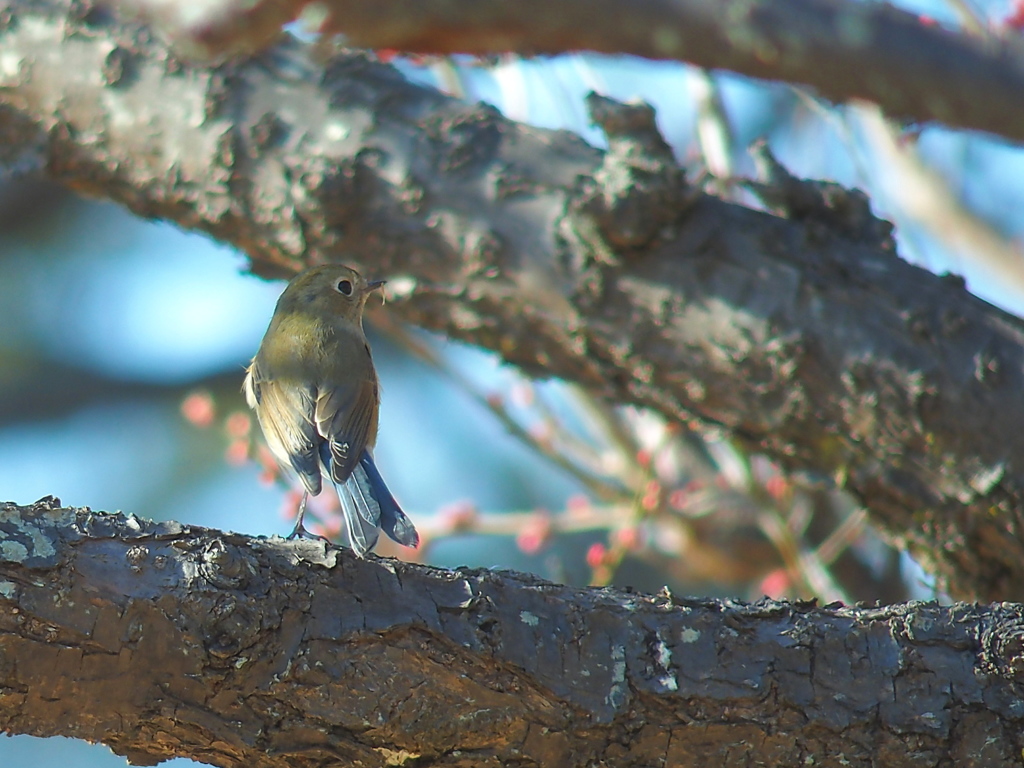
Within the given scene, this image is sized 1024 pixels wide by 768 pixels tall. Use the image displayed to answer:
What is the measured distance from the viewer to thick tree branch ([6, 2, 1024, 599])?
110 inches

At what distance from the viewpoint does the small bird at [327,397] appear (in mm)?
2828

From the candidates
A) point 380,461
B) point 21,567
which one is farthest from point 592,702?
point 380,461

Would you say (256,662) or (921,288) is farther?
(921,288)

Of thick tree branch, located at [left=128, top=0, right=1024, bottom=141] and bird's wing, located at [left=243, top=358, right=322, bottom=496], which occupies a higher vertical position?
bird's wing, located at [left=243, top=358, right=322, bottom=496]

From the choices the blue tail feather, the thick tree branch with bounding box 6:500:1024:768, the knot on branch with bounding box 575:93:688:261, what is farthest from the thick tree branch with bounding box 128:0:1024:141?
the knot on branch with bounding box 575:93:688:261

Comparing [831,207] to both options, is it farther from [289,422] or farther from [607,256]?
[289,422]

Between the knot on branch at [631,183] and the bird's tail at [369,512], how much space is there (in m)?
0.81

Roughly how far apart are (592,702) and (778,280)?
4.24 ft

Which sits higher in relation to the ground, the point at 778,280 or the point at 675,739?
the point at 778,280

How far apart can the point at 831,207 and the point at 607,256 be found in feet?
1.98

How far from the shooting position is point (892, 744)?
2037 millimetres

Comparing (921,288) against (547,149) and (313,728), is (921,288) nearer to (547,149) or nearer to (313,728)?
(547,149)

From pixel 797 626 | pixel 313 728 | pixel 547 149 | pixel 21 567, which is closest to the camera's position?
pixel 21 567

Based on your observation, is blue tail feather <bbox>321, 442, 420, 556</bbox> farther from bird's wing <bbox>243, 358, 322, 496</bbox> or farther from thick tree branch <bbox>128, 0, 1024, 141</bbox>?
thick tree branch <bbox>128, 0, 1024, 141</bbox>
